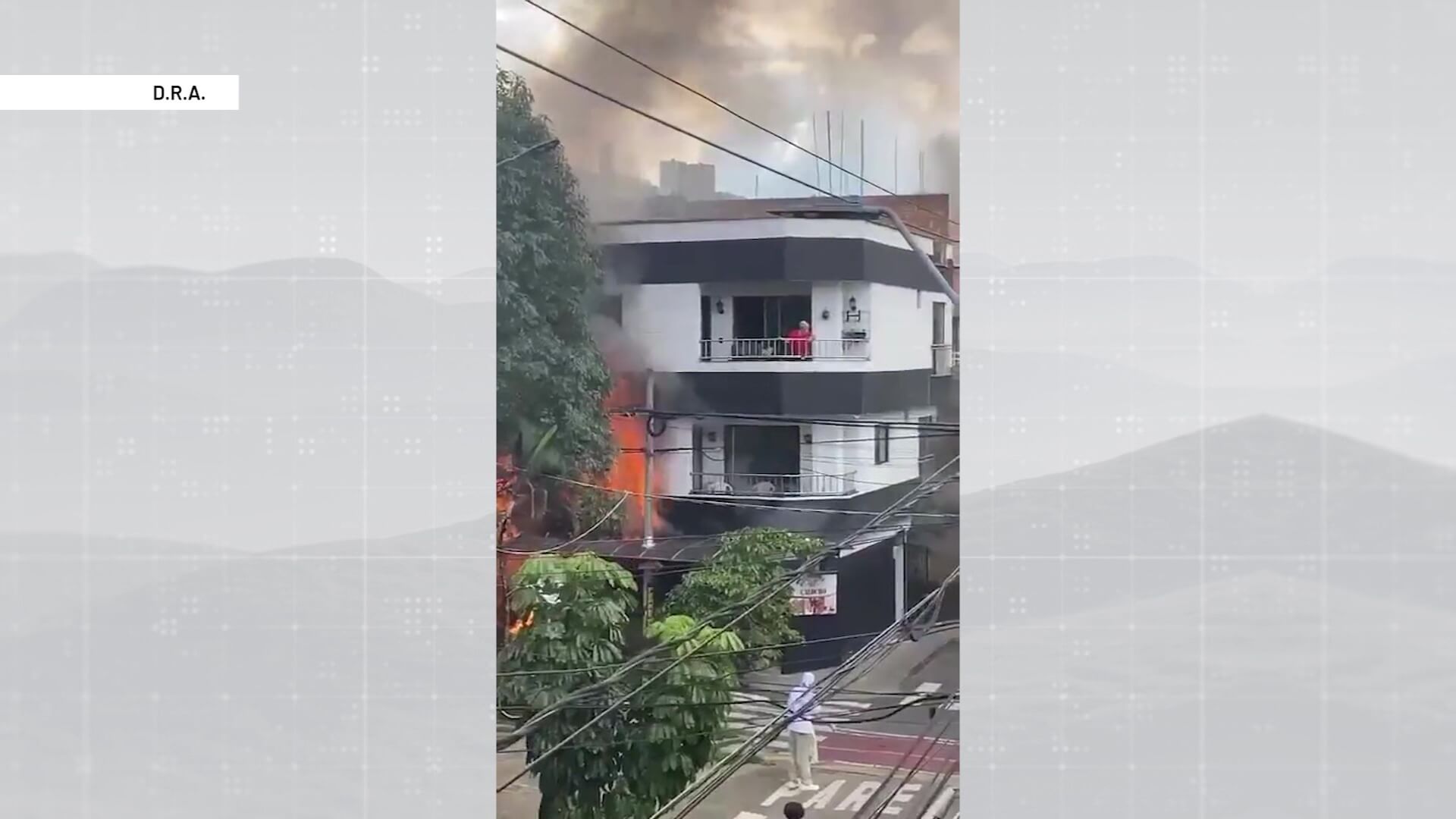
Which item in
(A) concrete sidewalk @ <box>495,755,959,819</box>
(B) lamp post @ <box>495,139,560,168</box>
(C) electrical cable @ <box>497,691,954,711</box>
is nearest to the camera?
(B) lamp post @ <box>495,139,560,168</box>

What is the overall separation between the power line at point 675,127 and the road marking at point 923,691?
120cm

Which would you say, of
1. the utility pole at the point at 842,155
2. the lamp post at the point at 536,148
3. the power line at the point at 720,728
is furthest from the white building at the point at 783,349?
the power line at the point at 720,728

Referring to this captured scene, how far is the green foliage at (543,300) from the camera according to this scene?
3.21 m

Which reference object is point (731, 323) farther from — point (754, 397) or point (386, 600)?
point (386, 600)

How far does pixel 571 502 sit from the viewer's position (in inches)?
129

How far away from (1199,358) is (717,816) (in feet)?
5.63

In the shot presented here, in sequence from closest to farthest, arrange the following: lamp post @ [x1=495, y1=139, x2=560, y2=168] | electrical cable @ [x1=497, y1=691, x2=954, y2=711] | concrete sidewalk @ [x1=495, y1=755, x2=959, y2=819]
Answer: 1. lamp post @ [x1=495, y1=139, x2=560, y2=168]
2. concrete sidewalk @ [x1=495, y1=755, x2=959, y2=819]
3. electrical cable @ [x1=497, y1=691, x2=954, y2=711]

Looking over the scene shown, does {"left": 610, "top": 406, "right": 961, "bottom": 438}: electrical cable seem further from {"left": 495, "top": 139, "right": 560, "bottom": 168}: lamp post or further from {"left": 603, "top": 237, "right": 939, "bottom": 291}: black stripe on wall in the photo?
{"left": 495, "top": 139, "right": 560, "bottom": 168}: lamp post

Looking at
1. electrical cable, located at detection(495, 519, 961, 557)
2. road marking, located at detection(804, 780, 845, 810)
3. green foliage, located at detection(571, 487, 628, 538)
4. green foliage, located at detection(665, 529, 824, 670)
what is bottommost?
road marking, located at detection(804, 780, 845, 810)

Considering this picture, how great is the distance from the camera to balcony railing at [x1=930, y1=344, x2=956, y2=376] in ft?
11.2

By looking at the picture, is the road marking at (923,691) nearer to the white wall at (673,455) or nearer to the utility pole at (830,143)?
the white wall at (673,455)

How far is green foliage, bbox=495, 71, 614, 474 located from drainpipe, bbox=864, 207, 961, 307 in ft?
2.66

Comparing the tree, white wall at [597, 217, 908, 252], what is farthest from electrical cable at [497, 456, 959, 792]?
white wall at [597, 217, 908, 252]

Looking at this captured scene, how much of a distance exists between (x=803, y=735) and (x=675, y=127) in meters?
1.69
